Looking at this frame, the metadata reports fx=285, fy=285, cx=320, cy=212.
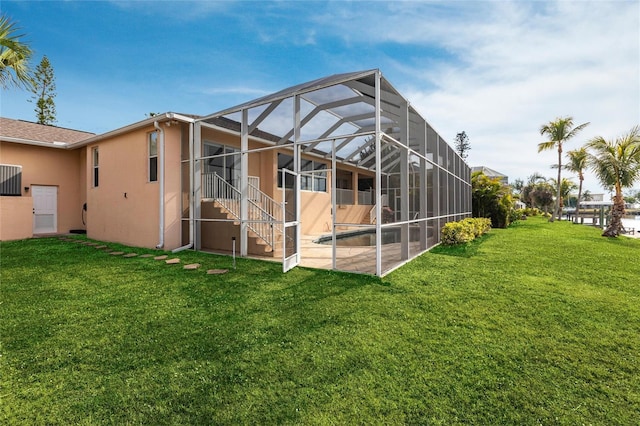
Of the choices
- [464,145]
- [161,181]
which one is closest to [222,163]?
[161,181]

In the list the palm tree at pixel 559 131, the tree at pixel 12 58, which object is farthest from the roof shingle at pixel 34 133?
the palm tree at pixel 559 131

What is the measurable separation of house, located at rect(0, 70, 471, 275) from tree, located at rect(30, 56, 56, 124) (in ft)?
54.4

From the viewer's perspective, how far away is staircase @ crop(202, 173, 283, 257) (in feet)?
26.2

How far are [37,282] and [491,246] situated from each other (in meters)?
12.0

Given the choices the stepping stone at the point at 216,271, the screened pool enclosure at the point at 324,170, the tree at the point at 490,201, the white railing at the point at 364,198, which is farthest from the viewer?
the white railing at the point at 364,198

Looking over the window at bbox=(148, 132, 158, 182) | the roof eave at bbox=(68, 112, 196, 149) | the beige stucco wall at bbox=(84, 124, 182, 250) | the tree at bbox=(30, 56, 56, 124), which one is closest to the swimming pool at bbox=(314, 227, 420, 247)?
the beige stucco wall at bbox=(84, 124, 182, 250)

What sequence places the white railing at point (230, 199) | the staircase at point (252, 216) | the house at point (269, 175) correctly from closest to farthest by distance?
the house at point (269, 175)
the staircase at point (252, 216)
the white railing at point (230, 199)

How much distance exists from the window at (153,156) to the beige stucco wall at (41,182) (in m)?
6.26

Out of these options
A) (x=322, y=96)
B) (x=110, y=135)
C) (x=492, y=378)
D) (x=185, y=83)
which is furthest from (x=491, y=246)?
(x=185, y=83)

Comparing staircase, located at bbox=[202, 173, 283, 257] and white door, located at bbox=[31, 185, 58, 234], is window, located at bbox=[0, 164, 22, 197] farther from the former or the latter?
staircase, located at bbox=[202, 173, 283, 257]

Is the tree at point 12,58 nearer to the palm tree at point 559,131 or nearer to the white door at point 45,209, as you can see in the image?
the white door at point 45,209

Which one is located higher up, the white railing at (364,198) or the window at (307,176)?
the window at (307,176)

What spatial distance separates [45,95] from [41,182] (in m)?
18.2

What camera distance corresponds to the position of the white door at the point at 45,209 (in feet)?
39.8
